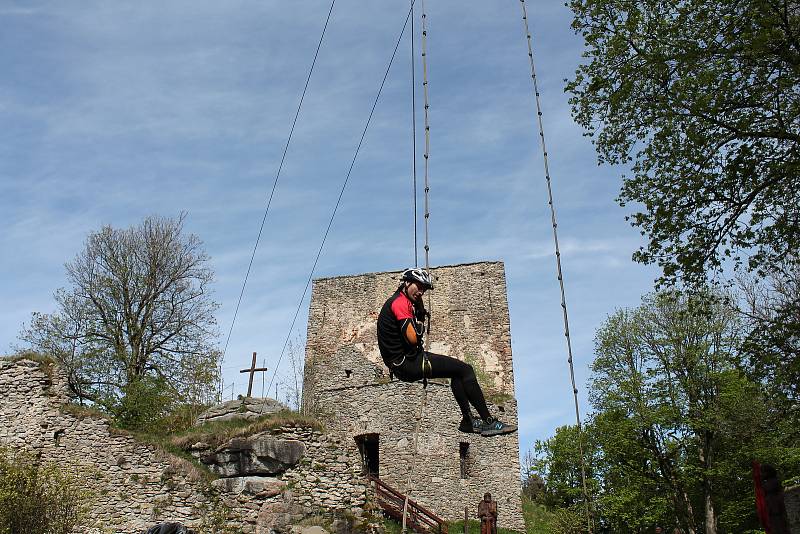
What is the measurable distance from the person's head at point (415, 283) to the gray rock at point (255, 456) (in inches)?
492

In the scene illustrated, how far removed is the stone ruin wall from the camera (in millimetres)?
17688

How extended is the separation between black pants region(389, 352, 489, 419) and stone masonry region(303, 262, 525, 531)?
15.4 metres

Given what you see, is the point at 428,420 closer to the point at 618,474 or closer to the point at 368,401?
the point at 368,401

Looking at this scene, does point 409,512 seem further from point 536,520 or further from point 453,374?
point 453,374

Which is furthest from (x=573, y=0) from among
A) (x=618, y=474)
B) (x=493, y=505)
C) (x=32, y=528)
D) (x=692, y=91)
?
(x=618, y=474)

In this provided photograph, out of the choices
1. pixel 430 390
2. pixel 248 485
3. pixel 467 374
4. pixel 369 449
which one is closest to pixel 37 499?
pixel 248 485

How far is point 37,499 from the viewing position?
15.6 metres

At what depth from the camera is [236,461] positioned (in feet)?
61.7

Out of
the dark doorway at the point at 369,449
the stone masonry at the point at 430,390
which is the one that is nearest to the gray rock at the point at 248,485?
the stone masonry at the point at 430,390

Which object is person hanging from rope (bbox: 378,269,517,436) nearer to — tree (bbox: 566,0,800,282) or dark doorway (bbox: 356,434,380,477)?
tree (bbox: 566,0,800,282)

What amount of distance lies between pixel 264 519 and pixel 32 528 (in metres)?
4.87

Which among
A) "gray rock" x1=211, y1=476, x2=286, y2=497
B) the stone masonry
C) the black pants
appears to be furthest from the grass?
the black pants

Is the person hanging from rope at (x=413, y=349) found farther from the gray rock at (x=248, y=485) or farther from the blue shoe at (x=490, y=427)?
the gray rock at (x=248, y=485)

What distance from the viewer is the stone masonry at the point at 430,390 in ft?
82.0
